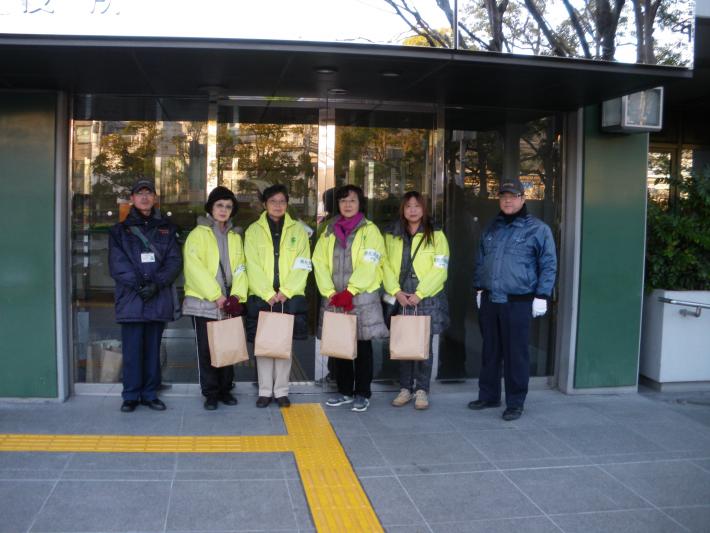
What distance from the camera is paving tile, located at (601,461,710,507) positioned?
4465 millimetres

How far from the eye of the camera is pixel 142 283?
5.83 metres

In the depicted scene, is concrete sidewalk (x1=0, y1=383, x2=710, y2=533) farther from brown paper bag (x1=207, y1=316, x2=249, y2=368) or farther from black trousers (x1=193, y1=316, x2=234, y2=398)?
brown paper bag (x1=207, y1=316, x2=249, y2=368)

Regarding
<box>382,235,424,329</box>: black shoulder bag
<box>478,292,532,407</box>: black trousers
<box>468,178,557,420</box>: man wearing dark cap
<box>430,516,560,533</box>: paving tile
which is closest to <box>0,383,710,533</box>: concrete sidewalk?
<box>430,516,560,533</box>: paving tile

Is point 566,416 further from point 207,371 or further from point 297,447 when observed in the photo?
point 207,371

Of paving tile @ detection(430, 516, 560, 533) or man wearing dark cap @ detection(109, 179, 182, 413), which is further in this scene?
man wearing dark cap @ detection(109, 179, 182, 413)

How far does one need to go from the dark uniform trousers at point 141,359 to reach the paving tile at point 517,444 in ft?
8.24

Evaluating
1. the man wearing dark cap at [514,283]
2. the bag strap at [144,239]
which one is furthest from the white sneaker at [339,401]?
the bag strap at [144,239]

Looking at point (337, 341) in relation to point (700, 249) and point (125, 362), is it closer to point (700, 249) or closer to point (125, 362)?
point (125, 362)

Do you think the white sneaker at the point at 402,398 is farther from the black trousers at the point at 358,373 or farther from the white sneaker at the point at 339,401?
the white sneaker at the point at 339,401

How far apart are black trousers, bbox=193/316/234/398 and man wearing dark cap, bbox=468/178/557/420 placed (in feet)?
7.20

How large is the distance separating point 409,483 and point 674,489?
1608mm

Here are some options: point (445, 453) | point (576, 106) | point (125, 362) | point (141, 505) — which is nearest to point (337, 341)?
point (445, 453)

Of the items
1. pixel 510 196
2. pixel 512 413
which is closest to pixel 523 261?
pixel 510 196

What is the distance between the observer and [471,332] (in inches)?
286
